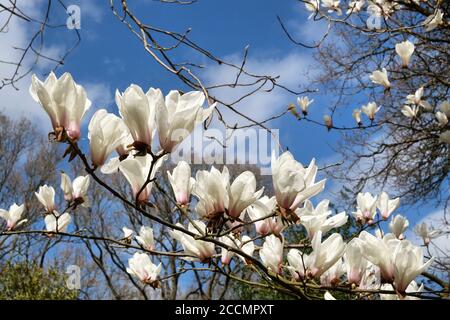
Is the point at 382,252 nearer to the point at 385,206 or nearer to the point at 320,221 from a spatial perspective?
the point at 320,221

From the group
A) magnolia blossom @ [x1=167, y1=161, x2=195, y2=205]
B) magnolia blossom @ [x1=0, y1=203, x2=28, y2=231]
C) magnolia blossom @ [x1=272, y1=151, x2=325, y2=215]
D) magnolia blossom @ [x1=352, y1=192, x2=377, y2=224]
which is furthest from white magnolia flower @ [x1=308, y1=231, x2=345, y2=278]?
magnolia blossom @ [x1=0, y1=203, x2=28, y2=231]

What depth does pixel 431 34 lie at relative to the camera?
4383 mm

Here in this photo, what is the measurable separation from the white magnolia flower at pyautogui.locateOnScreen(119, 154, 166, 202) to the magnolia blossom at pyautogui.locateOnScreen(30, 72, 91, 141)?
3.2 inches

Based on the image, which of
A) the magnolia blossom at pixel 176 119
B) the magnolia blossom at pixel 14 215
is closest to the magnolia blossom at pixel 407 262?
the magnolia blossom at pixel 176 119

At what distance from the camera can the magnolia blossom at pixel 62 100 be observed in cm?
65

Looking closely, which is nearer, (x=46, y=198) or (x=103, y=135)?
(x=103, y=135)

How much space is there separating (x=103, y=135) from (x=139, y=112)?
7 cm

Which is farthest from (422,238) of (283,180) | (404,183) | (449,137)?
(404,183)

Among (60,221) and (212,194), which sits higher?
(60,221)

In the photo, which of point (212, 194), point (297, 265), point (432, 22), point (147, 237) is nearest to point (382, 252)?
point (297, 265)

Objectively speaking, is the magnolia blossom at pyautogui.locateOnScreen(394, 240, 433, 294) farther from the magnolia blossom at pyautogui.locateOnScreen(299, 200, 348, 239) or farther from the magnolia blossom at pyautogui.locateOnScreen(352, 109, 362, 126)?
the magnolia blossom at pyautogui.locateOnScreen(352, 109, 362, 126)

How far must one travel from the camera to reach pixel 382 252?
30.7 inches

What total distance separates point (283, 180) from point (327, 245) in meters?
0.16
